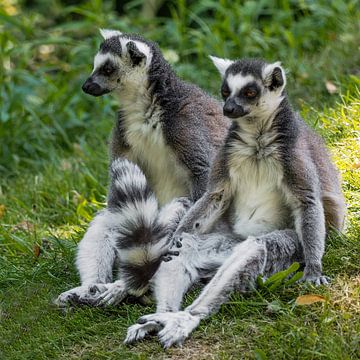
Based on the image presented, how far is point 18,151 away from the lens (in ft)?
28.8

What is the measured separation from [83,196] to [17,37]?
14.6ft

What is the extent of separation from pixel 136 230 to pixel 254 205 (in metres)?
0.75

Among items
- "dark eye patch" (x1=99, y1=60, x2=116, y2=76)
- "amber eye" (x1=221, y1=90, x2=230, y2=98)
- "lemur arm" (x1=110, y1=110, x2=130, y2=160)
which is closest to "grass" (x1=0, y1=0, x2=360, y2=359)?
"lemur arm" (x1=110, y1=110, x2=130, y2=160)

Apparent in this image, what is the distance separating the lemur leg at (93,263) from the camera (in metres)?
4.67

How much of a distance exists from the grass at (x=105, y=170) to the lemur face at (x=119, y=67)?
3.74ft

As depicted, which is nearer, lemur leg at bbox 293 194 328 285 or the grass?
the grass

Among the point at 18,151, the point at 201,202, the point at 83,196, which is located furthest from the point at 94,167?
the point at 201,202

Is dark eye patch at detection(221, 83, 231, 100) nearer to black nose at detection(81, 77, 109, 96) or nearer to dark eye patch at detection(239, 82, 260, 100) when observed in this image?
dark eye patch at detection(239, 82, 260, 100)

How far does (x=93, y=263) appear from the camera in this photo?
194 inches

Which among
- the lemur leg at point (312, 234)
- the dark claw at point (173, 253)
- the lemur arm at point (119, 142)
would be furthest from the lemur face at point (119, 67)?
the lemur leg at point (312, 234)

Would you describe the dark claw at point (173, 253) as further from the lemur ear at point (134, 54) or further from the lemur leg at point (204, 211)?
the lemur ear at point (134, 54)

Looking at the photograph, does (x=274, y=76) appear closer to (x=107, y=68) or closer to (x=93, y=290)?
(x=107, y=68)

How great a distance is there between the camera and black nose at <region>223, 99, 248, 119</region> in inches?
177

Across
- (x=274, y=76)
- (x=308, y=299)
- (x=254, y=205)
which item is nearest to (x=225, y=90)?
(x=274, y=76)
